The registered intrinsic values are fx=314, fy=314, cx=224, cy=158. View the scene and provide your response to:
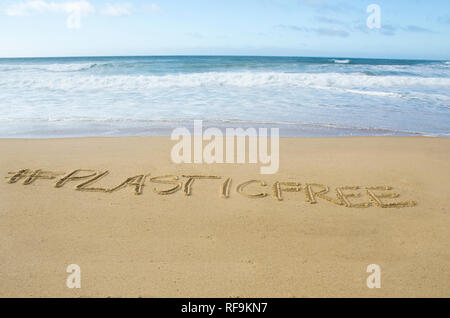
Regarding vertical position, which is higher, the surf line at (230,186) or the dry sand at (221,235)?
the surf line at (230,186)

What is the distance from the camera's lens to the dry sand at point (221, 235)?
202 centimetres

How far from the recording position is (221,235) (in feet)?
8.30

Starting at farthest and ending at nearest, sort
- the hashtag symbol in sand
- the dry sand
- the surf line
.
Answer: the hashtag symbol in sand, the surf line, the dry sand

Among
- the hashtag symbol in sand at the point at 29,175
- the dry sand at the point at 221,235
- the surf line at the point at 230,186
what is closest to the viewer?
the dry sand at the point at 221,235

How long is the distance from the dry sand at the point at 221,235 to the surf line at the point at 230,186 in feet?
0.16

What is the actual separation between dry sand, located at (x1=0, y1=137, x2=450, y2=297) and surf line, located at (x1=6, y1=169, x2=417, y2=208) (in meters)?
0.05

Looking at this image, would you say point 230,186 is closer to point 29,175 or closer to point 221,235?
point 221,235

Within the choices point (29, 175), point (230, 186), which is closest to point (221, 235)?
point (230, 186)

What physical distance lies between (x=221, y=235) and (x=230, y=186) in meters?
0.95

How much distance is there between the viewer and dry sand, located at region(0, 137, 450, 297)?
2018 millimetres

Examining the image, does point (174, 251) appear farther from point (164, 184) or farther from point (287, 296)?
point (164, 184)

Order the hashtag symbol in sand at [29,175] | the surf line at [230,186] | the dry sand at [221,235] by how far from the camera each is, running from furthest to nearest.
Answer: the hashtag symbol in sand at [29,175] → the surf line at [230,186] → the dry sand at [221,235]
